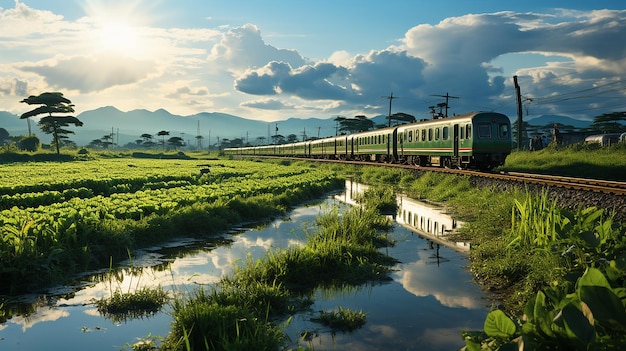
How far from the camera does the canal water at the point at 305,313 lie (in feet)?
20.6

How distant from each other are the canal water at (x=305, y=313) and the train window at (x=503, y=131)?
13162 mm

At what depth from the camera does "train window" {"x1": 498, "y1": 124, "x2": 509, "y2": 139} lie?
23.9 metres

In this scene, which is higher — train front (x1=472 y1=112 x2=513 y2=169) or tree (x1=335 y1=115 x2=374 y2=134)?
tree (x1=335 y1=115 x2=374 y2=134)

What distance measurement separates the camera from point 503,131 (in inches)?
946

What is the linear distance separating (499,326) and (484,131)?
2238 centimetres

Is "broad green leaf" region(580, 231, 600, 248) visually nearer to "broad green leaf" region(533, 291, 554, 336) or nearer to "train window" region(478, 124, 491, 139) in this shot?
"broad green leaf" region(533, 291, 554, 336)

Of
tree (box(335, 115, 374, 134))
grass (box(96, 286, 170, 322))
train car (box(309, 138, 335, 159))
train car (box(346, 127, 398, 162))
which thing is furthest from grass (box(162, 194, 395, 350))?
tree (box(335, 115, 374, 134))

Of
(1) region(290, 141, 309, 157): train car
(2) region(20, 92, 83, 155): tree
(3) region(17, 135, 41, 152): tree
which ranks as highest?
(2) region(20, 92, 83, 155): tree

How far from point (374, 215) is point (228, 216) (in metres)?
4.59

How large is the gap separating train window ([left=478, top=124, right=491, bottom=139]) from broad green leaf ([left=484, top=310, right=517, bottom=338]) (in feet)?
72.5

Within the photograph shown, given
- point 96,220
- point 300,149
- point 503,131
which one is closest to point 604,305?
point 96,220

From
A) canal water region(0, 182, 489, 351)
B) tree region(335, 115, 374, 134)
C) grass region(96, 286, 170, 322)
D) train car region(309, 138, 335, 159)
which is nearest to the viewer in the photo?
canal water region(0, 182, 489, 351)

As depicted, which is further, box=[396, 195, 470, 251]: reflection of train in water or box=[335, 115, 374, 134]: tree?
box=[335, 115, 374, 134]: tree

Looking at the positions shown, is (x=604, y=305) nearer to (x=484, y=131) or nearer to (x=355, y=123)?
(x=484, y=131)
